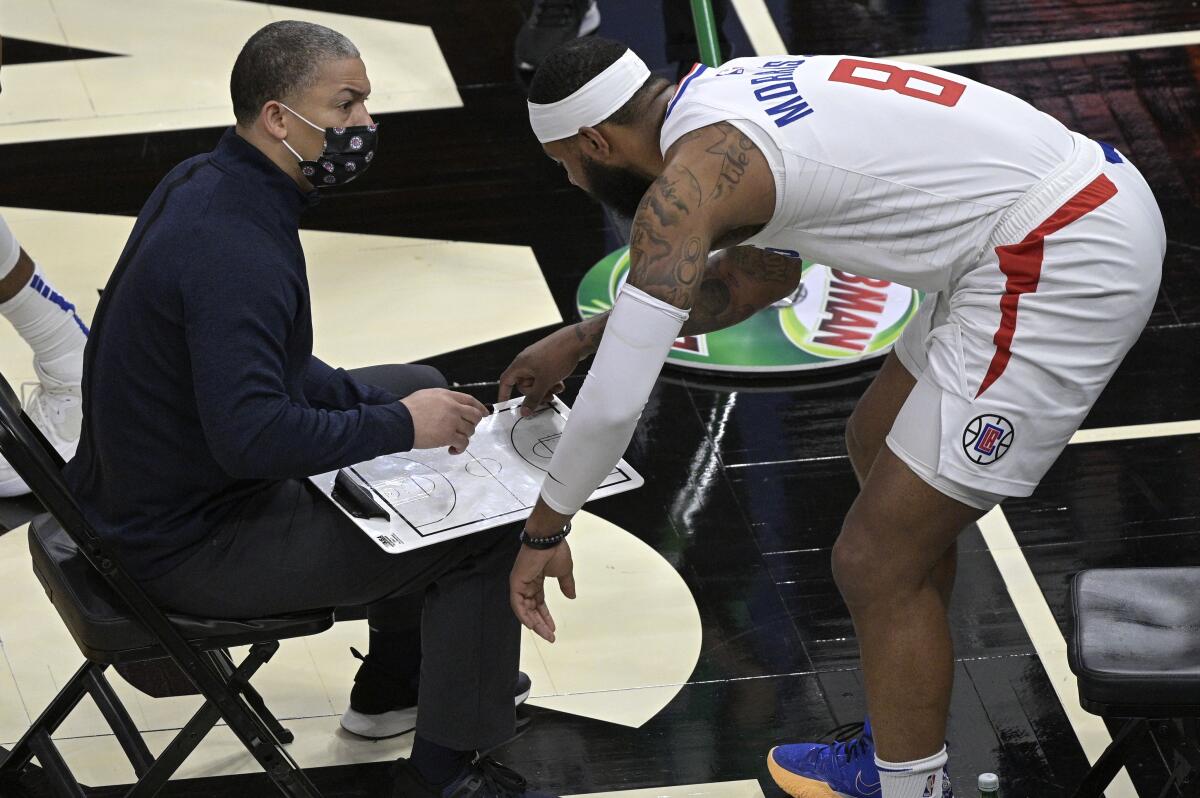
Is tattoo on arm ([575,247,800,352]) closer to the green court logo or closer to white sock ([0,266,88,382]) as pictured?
the green court logo

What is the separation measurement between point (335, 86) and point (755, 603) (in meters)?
1.55

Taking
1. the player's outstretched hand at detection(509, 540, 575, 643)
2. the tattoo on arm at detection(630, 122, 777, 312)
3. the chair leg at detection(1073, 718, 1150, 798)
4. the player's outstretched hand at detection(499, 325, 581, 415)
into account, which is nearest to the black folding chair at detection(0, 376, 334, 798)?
the player's outstretched hand at detection(509, 540, 575, 643)

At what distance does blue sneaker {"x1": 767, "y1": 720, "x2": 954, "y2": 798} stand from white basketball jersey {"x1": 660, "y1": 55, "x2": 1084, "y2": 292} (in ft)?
3.10

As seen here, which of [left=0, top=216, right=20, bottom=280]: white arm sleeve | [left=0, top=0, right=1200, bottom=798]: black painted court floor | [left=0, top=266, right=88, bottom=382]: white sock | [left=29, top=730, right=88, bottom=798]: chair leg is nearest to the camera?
[left=29, top=730, right=88, bottom=798]: chair leg

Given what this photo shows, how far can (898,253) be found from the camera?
2871 mm

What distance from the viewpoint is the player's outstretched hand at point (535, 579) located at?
9.25 ft

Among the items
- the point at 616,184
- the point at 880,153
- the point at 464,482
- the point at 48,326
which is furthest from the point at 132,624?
the point at 48,326

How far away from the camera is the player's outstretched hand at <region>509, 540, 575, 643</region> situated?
2.82 meters

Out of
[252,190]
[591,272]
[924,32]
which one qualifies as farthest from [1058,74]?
[252,190]

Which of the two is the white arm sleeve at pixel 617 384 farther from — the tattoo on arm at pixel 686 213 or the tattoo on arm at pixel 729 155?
the tattoo on arm at pixel 729 155

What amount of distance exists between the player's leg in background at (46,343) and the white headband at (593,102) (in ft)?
5.81

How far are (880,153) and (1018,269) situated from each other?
29 cm

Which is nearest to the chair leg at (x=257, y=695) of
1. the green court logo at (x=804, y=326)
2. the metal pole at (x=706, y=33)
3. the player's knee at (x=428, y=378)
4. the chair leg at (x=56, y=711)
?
the chair leg at (x=56, y=711)

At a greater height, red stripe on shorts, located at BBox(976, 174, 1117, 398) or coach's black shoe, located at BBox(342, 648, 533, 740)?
red stripe on shorts, located at BBox(976, 174, 1117, 398)
